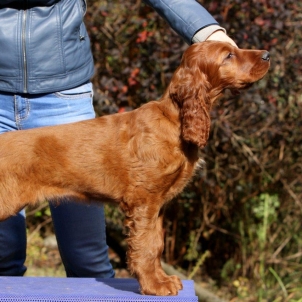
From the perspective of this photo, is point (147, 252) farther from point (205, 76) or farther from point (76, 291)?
point (205, 76)

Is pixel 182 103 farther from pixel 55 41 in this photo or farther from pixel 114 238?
pixel 114 238

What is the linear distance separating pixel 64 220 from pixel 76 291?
65 centimetres

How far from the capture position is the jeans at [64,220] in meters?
3.76

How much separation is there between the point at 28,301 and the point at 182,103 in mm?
1298

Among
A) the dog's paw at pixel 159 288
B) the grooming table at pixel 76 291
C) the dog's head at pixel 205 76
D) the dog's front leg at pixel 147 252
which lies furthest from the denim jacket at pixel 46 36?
the dog's paw at pixel 159 288

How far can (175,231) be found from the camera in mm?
6770

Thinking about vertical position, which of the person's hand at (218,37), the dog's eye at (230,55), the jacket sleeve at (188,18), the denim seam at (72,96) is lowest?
the denim seam at (72,96)

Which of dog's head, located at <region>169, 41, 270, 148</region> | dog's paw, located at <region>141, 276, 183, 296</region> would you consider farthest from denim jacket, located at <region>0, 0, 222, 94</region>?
dog's paw, located at <region>141, 276, 183, 296</region>

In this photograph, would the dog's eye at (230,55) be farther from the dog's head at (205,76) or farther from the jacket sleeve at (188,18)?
the jacket sleeve at (188,18)

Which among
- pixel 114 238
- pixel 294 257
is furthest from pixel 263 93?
pixel 114 238

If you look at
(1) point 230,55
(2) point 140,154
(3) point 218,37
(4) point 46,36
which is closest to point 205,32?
(3) point 218,37

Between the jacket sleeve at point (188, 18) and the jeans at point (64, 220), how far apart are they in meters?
0.66

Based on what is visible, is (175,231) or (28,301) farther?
(175,231)

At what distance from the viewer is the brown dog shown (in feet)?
11.3
